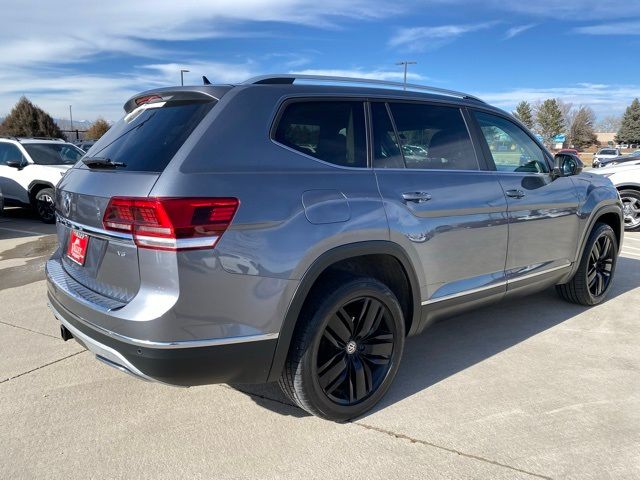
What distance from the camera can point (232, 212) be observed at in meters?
2.35

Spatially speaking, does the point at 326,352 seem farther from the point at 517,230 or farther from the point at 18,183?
the point at 18,183

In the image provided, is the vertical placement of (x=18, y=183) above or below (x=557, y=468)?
above

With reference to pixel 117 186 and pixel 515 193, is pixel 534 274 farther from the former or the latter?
pixel 117 186

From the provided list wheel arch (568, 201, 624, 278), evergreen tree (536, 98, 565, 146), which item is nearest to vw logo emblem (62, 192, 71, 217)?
wheel arch (568, 201, 624, 278)

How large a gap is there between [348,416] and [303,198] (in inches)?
50.7

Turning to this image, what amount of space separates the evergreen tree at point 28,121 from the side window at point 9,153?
30.2 m

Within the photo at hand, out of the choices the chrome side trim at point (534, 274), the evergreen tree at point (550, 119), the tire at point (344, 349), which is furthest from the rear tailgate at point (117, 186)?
the evergreen tree at point (550, 119)

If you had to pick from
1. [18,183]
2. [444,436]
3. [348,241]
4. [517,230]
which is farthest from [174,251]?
[18,183]

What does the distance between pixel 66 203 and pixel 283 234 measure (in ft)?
4.34

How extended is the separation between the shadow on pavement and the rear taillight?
135 cm

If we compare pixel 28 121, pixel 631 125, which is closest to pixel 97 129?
pixel 28 121

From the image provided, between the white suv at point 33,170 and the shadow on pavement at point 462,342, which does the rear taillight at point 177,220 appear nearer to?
the shadow on pavement at point 462,342

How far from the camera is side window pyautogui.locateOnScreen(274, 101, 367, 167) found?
2.73 metres

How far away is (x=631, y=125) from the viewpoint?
3396 inches
